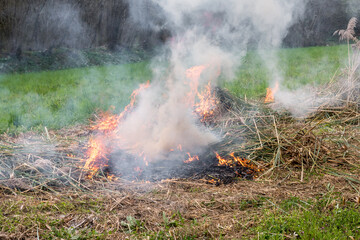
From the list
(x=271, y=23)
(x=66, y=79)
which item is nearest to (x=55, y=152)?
(x=271, y=23)

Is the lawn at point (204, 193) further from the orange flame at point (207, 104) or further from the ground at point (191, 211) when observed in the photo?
the orange flame at point (207, 104)

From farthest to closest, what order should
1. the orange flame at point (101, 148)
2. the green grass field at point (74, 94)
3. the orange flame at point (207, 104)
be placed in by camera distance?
the green grass field at point (74, 94) < the orange flame at point (207, 104) < the orange flame at point (101, 148)

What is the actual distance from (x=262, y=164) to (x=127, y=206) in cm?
163

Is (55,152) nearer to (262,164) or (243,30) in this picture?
(262,164)

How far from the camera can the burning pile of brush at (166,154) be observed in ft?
11.8

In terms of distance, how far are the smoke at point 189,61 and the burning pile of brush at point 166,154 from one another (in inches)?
0.6

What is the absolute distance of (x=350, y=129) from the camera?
4.69m

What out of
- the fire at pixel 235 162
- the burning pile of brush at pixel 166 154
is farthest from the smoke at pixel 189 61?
the fire at pixel 235 162

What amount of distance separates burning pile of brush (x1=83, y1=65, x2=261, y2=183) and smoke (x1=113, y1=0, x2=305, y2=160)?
0.01 metres

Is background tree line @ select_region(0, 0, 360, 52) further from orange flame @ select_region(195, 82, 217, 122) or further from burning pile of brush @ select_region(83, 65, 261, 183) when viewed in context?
burning pile of brush @ select_region(83, 65, 261, 183)

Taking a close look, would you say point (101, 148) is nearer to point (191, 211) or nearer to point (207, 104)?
point (191, 211)

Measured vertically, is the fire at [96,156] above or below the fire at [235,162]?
below

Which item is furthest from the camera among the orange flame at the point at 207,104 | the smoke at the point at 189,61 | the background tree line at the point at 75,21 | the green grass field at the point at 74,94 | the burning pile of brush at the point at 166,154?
the background tree line at the point at 75,21

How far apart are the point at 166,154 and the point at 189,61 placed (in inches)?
69.8
